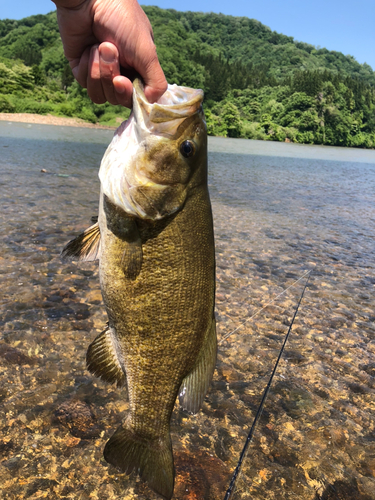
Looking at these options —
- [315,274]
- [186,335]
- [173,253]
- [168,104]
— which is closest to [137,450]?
[186,335]

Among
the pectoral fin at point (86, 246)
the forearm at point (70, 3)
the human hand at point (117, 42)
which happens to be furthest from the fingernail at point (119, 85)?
the pectoral fin at point (86, 246)

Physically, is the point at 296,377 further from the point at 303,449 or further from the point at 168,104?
the point at 168,104

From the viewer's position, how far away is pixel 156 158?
224 cm

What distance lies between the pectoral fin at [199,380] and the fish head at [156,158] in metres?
0.86

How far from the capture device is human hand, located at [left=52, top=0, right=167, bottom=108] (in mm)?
2322

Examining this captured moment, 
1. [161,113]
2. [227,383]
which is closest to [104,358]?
[161,113]

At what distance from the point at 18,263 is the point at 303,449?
15.5 feet

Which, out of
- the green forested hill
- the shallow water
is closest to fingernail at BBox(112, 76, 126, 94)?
the shallow water

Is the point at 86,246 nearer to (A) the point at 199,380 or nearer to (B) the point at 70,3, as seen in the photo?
(A) the point at 199,380

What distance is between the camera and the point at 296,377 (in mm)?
3980

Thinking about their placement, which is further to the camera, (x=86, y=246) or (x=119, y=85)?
(x=86, y=246)

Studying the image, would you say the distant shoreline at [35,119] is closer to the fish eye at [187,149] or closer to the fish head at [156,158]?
the fish head at [156,158]

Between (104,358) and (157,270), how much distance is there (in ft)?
2.44

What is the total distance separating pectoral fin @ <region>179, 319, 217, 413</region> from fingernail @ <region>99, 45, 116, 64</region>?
180 centimetres
